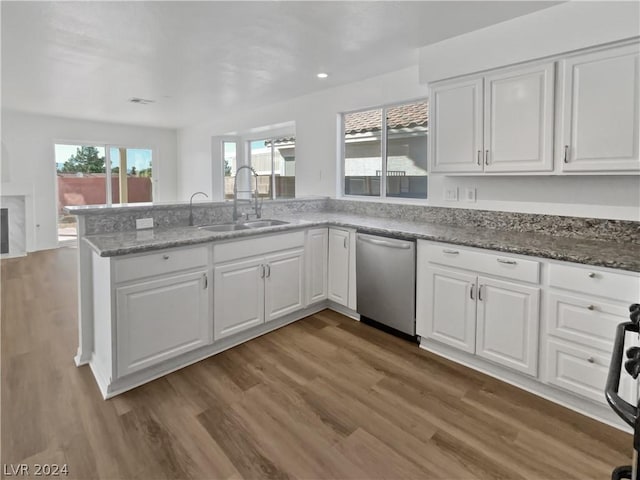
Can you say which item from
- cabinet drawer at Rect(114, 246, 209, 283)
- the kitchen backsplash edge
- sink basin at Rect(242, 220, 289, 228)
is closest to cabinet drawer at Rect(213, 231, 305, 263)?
cabinet drawer at Rect(114, 246, 209, 283)

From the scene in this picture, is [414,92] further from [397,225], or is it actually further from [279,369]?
[279,369]

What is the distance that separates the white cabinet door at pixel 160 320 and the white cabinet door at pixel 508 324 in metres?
1.88

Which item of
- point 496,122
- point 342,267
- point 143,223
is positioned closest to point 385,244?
point 342,267

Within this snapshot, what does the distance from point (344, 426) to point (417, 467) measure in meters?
0.43

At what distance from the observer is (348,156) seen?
442 cm

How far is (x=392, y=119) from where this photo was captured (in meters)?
3.98

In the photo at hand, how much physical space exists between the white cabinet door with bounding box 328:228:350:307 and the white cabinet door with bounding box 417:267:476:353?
0.82 meters

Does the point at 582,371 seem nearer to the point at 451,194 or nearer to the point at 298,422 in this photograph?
the point at 298,422

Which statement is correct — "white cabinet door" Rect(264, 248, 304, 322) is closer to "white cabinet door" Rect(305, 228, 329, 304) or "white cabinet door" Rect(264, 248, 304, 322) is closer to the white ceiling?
"white cabinet door" Rect(305, 228, 329, 304)

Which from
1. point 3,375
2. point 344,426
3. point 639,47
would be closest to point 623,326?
point 344,426

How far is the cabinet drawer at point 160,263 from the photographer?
2182mm

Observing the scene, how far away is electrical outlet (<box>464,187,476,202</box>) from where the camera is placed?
10.2 ft

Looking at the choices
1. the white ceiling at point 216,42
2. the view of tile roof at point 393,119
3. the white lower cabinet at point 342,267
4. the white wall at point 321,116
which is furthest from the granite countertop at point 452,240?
the white ceiling at point 216,42

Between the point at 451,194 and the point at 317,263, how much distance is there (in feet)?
4.46
